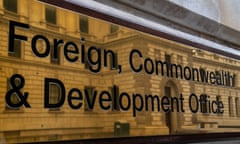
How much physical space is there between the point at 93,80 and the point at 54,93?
185mm

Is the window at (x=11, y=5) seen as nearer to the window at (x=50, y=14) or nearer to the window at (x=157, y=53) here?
the window at (x=50, y=14)

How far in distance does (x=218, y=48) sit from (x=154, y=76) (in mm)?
631

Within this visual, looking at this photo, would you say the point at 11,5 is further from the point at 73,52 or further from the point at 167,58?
the point at 167,58

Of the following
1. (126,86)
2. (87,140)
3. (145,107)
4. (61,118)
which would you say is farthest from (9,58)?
(145,107)

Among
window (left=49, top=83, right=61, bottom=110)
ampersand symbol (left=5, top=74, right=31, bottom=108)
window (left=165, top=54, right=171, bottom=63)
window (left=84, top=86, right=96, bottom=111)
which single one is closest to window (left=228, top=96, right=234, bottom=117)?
window (left=165, top=54, right=171, bottom=63)

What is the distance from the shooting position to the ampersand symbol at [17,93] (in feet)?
3.31

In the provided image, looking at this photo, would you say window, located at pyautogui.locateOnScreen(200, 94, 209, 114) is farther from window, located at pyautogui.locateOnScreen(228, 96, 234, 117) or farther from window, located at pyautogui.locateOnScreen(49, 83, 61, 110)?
window, located at pyautogui.locateOnScreen(49, 83, 61, 110)

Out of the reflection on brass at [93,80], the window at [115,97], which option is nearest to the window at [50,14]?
the reflection on brass at [93,80]

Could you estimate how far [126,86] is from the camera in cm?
138

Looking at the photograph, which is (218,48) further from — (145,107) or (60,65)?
(60,65)

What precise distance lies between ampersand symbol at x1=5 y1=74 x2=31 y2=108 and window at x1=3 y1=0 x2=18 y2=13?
0.20 metres

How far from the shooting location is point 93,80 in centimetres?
126

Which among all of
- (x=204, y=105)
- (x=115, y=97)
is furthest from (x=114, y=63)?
(x=204, y=105)

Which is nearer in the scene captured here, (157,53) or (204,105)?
(157,53)
